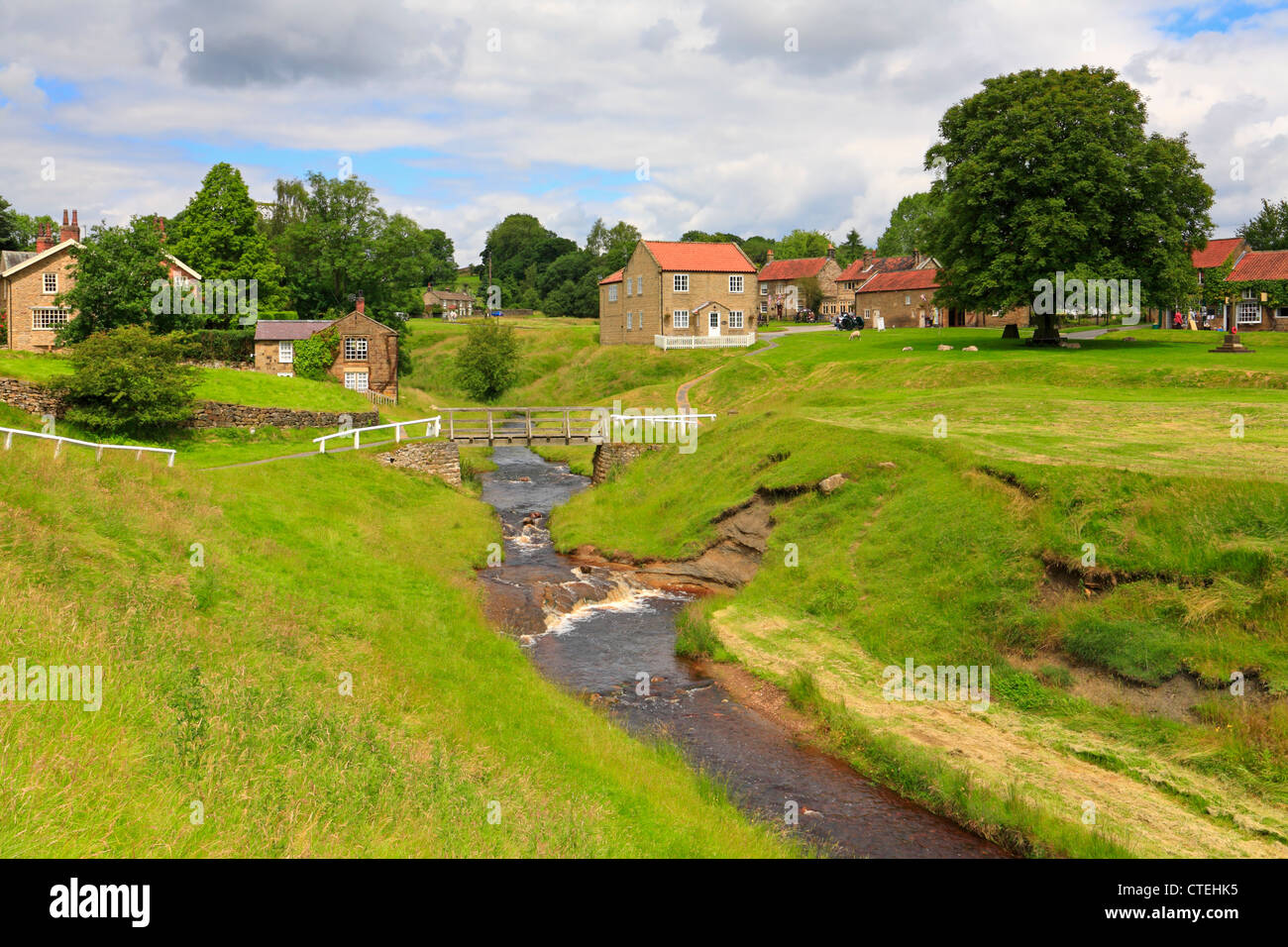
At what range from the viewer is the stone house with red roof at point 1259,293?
65875mm

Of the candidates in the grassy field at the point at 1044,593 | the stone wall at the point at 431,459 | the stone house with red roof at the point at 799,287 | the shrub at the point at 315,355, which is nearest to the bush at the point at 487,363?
the shrub at the point at 315,355

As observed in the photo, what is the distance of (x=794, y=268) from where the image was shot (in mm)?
118812

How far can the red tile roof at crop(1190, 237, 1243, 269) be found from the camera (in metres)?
76.0

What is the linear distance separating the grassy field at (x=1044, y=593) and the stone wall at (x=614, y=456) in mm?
7040

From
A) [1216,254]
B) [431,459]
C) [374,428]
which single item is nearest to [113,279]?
[374,428]

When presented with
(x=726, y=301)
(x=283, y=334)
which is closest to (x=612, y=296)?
(x=726, y=301)

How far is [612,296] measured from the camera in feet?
294

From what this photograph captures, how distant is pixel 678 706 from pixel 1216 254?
7754 cm

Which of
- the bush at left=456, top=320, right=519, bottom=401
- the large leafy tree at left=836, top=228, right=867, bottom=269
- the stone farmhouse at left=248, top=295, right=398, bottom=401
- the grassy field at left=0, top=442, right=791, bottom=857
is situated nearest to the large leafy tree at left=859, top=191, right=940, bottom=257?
the large leafy tree at left=836, top=228, right=867, bottom=269

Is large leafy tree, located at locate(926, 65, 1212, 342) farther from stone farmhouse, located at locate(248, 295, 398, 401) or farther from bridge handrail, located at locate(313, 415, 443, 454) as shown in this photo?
stone farmhouse, located at locate(248, 295, 398, 401)

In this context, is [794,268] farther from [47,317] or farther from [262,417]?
[262,417]

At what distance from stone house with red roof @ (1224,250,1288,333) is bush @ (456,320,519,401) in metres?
55.8
